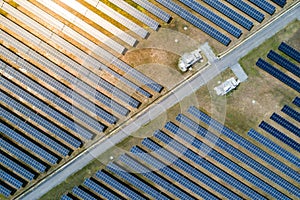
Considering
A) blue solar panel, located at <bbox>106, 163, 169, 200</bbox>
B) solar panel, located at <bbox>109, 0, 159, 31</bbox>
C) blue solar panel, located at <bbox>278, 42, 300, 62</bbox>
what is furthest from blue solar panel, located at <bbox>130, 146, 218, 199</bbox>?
blue solar panel, located at <bbox>278, 42, 300, 62</bbox>

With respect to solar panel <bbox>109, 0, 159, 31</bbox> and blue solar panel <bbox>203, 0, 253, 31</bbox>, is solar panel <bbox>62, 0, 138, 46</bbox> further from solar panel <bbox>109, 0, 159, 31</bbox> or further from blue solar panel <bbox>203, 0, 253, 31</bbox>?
blue solar panel <bbox>203, 0, 253, 31</bbox>

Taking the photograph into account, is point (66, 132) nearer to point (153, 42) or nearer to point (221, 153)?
point (153, 42)

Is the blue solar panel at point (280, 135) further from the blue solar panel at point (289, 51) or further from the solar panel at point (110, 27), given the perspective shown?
the solar panel at point (110, 27)

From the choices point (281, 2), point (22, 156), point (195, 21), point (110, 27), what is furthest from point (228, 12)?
point (22, 156)

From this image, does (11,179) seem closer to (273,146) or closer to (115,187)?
(115,187)

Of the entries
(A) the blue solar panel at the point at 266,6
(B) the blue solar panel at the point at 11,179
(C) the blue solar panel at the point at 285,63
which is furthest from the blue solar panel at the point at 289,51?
(B) the blue solar panel at the point at 11,179

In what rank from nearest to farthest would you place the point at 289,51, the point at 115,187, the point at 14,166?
the point at 115,187 → the point at 289,51 → the point at 14,166
